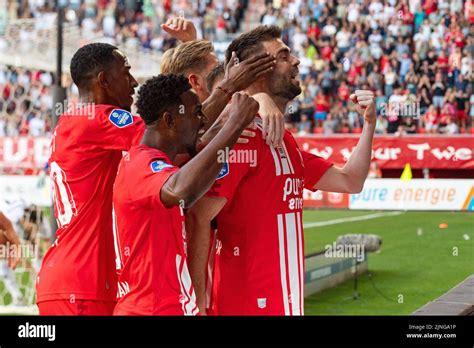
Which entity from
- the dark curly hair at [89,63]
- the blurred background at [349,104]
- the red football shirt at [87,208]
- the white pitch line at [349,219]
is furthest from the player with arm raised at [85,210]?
the white pitch line at [349,219]

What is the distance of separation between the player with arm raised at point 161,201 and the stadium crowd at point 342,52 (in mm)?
17086

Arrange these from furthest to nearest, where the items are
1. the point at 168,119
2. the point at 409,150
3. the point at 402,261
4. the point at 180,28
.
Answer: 1. the point at 409,150
2. the point at 402,261
3. the point at 180,28
4. the point at 168,119

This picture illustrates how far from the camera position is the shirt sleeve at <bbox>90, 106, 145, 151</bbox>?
141 inches

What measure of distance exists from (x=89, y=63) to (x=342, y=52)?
21.9 metres

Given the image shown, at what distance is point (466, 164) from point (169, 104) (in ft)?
61.0

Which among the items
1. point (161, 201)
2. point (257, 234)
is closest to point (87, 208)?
point (257, 234)

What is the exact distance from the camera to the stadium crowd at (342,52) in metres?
21.9

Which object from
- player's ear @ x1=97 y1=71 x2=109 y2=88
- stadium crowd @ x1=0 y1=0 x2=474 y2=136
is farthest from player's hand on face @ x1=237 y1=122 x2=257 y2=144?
stadium crowd @ x1=0 y1=0 x2=474 y2=136

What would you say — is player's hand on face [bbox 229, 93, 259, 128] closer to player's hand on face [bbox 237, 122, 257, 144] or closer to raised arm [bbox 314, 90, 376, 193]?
player's hand on face [bbox 237, 122, 257, 144]

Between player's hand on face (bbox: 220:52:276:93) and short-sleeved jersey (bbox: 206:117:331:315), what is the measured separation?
0.25 metres

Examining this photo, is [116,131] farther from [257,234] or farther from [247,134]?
[257,234]

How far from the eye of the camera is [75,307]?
3.59 m

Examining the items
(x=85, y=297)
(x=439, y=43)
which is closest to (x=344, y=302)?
(x=85, y=297)
